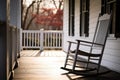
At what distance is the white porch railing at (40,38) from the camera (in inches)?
513

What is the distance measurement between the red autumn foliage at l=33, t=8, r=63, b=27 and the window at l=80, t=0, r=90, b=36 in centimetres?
683

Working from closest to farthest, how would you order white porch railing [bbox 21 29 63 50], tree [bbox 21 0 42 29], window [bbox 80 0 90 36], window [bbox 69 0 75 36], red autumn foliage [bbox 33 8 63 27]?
window [bbox 80 0 90 36] → window [bbox 69 0 75 36] → white porch railing [bbox 21 29 63 50] → red autumn foliage [bbox 33 8 63 27] → tree [bbox 21 0 42 29]

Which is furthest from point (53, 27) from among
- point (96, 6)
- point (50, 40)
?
point (96, 6)

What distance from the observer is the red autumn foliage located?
51.7 feet

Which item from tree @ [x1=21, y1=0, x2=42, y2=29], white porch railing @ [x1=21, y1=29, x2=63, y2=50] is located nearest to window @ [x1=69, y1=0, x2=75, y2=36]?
white porch railing @ [x1=21, y1=29, x2=63, y2=50]

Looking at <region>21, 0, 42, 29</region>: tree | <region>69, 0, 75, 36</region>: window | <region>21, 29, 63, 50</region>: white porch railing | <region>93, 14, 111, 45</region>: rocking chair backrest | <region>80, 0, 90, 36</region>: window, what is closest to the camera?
<region>93, 14, 111, 45</region>: rocking chair backrest

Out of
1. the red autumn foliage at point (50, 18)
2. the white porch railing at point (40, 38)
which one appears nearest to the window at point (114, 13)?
the white porch railing at point (40, 38)

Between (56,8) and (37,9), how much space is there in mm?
1203

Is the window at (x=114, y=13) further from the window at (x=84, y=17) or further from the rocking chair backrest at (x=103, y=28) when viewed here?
the window at (x=84, y=17)

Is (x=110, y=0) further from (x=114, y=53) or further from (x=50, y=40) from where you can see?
(x=50, y=40)

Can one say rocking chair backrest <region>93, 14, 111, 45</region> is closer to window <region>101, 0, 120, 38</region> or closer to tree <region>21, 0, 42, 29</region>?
window <region>101, 0, 120, 38</region>

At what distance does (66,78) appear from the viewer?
4844mm

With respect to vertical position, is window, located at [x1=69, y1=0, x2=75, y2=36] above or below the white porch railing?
above

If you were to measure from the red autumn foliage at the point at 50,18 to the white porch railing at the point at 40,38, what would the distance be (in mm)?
2522
